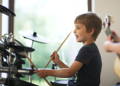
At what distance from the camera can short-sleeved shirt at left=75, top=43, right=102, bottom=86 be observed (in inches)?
54.2

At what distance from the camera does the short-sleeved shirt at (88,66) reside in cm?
138

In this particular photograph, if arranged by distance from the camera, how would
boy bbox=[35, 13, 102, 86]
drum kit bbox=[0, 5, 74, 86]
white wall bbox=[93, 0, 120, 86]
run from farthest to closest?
white wall bbox=[93, 0, 120, 86] < boy bbox=[35, 13, 102, 86] < drum kit bbox=[0, 5, 74, 86]

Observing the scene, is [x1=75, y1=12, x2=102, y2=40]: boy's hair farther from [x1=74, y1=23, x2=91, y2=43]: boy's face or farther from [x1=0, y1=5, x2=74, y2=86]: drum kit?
[x1=0, y1=5, x2=74, y2=86]: drum kit

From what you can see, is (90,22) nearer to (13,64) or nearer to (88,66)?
(88,66)

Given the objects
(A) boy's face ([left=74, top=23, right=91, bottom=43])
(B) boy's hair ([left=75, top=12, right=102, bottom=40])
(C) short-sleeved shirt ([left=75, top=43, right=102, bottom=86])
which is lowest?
(C) short-sleeved shirt ([left=75, top=43, right=102, bottom=86])

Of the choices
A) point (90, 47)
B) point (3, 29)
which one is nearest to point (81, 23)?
point (90, 47)

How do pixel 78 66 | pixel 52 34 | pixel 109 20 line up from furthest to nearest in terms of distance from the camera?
pixel 52 34 < pixel 78 66 < pixel 109 20

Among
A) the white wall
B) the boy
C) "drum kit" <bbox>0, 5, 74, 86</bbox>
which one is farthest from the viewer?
the white wall

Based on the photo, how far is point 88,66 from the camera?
139 cm

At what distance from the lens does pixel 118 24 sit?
9.86ft

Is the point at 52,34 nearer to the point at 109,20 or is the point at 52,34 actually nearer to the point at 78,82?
the point at 78,82

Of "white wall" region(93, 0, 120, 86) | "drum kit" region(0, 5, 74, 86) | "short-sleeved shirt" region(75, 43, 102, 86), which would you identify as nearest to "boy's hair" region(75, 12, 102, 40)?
"short-sleeved shirt" region(75, 43, 102, 86)


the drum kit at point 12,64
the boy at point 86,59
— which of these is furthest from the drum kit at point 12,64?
the boy at point 86,59

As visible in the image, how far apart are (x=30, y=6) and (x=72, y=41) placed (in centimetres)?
65
